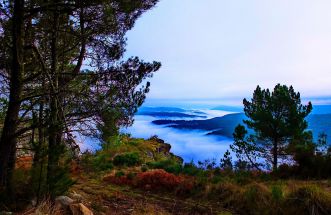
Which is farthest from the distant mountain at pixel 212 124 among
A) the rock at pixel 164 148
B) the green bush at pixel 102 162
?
the green bush at pixel 102 162

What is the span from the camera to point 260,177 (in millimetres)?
13258

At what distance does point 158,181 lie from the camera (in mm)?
12328

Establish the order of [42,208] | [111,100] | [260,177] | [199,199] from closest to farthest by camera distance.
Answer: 1. [42,208]
2. [111,100]
3. [199,199]
4. [260,177]

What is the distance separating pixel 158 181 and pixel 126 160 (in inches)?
213

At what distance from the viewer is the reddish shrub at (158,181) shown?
11.9 metres

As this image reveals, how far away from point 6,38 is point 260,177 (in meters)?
9.99

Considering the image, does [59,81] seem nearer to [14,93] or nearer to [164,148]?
[14,93]

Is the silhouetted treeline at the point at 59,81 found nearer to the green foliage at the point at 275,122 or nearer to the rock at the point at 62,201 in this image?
the rock at the point at 62,201

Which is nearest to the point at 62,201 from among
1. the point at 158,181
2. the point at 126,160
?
the point at 158,181

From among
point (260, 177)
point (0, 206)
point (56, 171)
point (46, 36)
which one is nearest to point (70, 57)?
point (46, 36)

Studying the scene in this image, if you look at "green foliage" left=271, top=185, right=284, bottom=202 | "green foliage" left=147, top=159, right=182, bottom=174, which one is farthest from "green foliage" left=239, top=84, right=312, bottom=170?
"green foliage" left=271, top=185, right=284, bottom=202

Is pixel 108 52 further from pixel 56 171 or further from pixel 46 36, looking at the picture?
pixel 56 171

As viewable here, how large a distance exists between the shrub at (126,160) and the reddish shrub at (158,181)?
438 cm

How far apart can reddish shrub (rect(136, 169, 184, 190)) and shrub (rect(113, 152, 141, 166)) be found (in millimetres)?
4377
